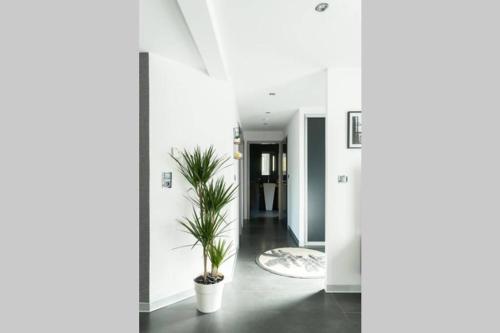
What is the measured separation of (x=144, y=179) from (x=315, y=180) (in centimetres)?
314

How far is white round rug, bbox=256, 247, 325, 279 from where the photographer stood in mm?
3496

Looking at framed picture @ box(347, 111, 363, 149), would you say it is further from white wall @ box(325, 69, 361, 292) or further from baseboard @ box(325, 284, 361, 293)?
baseboard @ box(325, 284, 361, 293)

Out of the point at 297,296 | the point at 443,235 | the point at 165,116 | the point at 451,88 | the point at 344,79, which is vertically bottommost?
the point at 297,296

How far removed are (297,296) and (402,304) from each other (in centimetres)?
272

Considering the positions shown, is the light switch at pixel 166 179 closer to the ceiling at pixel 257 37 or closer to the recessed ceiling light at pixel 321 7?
the ceiling at pixel 257 37

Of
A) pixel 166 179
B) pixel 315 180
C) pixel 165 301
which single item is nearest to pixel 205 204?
pixel 166 179

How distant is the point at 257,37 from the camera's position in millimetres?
2312

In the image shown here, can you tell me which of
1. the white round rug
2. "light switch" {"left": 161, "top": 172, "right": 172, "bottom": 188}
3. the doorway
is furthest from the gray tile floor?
the doorway

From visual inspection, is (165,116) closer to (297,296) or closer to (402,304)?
(297,296)

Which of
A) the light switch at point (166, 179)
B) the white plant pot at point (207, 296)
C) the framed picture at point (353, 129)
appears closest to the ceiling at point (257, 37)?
the framed picture at point (353, 129)

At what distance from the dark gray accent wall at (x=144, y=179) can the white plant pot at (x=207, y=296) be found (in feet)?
1.62

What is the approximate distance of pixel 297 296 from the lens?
2875 millimetres

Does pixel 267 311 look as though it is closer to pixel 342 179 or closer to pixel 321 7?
pixel 342 179

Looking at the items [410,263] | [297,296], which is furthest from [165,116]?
[410,263]
